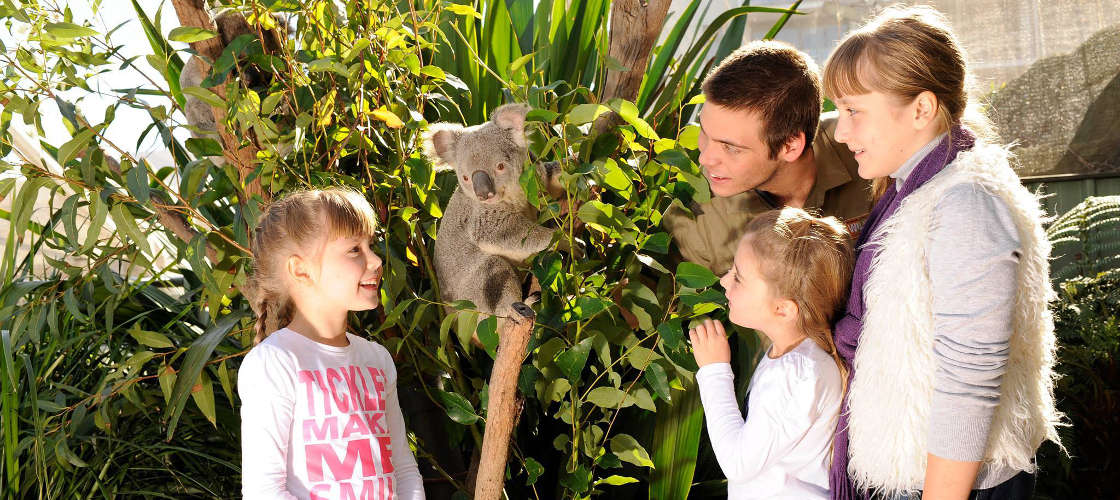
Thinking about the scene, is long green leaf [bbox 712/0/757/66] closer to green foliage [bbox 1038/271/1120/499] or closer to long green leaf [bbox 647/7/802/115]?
long green leaf [bbox 647/7/802/115]

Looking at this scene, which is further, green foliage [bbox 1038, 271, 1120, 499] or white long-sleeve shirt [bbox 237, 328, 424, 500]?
green foliage [bbox 1038, 271, 1120, 499]

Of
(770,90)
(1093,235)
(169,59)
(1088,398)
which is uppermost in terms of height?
(169,59)

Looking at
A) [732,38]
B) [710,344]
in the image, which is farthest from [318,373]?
[732,38]

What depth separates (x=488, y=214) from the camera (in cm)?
121

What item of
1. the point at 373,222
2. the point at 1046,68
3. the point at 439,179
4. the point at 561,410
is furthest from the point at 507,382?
the point at 1046,68

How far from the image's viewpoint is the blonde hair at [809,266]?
107 centimetres

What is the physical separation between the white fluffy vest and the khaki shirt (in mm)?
473

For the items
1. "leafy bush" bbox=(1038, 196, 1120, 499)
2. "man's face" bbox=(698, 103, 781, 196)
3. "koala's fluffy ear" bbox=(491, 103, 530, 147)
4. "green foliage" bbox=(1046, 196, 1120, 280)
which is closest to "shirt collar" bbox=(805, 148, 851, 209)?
"man's face" bbox=(698, 103, 781, 196)

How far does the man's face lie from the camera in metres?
1.35

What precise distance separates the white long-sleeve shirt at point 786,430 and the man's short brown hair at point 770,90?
17.3 inches

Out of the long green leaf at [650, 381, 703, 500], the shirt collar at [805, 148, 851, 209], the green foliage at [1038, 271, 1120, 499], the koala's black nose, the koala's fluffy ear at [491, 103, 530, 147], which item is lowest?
the green foliage at [1038, 271, 1120, 499]

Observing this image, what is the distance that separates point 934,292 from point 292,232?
2.66 feet

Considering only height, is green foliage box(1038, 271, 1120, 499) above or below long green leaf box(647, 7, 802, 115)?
below

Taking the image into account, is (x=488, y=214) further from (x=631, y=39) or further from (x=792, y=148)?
(x=792, y=148)
